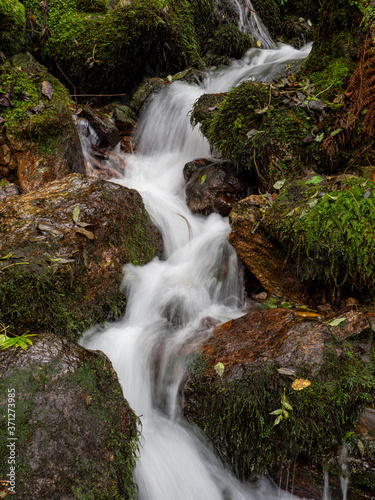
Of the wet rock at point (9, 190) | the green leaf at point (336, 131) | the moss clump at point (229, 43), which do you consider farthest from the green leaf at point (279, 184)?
the moss clump at point (229, 43)

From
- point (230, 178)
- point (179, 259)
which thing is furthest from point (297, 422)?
point (230, 178)

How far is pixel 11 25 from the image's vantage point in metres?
6.97

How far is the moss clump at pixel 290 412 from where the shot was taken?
2.29m

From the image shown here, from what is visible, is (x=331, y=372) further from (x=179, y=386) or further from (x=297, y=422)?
(x=179, y=386)

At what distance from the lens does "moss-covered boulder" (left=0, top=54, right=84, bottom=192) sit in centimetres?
493

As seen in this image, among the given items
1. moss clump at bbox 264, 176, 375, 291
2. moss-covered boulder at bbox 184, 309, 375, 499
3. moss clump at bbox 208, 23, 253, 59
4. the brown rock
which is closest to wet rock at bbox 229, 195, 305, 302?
moss clump at bbox 264, 176, 375, 291

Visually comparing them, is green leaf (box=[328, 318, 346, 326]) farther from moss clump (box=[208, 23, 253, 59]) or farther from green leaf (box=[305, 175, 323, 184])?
moss clump (box=[208, 23, 253, 59])

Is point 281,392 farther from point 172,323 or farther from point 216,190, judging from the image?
point 216,190

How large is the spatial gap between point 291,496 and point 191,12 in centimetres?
987

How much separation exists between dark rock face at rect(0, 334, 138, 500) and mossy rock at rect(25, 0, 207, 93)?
710 cm

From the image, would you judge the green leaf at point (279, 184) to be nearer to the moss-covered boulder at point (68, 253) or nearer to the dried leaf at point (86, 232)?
the moss-covered boulder at point (68, 253)

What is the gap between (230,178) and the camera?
5.13m

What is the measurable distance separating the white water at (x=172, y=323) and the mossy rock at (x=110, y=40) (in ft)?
7.96

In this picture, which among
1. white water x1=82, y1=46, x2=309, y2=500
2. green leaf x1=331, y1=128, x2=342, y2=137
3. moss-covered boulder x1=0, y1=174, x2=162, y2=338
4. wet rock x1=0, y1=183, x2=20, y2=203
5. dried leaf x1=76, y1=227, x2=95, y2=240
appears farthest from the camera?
wet rock x1=0, y1=183, x2=20, y2=203
